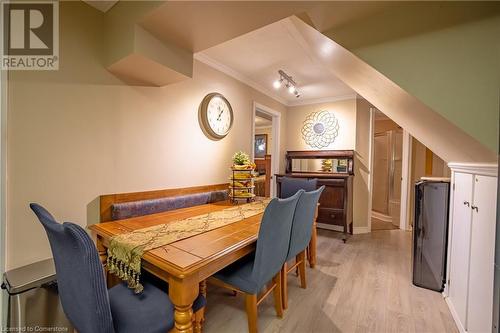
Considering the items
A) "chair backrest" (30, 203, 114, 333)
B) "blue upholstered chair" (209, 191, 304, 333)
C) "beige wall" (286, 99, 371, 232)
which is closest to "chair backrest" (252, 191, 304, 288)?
"blue upholstered chair" (209, 191, 304, 333)

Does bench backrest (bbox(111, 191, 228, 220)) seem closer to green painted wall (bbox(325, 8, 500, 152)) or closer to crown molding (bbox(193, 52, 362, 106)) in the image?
crown molding (bbox(193, 52, 362, 106))

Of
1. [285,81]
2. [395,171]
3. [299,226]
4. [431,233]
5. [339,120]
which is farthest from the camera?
[395,171]

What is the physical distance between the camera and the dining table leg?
94cm

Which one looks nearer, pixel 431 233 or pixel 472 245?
pixel 472 245

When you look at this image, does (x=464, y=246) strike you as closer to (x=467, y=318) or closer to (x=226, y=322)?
(x=467, y=318)

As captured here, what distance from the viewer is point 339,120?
12.2 feet

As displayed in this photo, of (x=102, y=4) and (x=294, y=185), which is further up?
(x=102, y=4)

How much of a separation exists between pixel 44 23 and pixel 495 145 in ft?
8.44

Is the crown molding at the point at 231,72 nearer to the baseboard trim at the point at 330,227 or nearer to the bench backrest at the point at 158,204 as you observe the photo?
the bench backrest at the point at 158,204

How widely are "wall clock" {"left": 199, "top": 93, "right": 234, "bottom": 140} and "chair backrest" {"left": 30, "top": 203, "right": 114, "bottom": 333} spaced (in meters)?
1.73

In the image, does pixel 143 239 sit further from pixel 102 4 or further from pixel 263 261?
pixel 102 4

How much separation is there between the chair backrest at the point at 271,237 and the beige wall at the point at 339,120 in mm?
2748

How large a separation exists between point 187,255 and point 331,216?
2916 mm

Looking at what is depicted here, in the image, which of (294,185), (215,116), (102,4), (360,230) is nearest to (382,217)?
(360,230)
